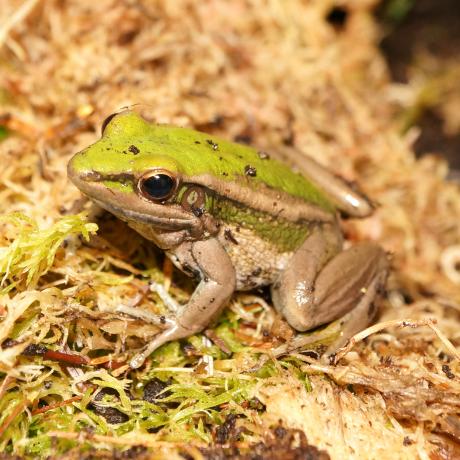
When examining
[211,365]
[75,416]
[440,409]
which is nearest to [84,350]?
[75,416]

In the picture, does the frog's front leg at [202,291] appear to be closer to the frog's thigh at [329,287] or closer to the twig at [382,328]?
the frog's thigh at [329,287]

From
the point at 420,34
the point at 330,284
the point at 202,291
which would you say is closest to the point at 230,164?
the point at 202,291

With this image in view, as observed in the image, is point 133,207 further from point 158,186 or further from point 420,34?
point 420,34

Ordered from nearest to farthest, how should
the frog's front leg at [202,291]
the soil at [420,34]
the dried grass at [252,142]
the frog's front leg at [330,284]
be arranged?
the dried grass at [252,142] < the frog's front leg at [202,291] < the frog's front leg at [330,284] < the soil at [420,34]

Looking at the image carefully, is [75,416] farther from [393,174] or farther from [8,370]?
[393,174]

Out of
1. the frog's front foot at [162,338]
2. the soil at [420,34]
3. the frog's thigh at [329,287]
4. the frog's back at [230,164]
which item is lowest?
the soil at [420,34]

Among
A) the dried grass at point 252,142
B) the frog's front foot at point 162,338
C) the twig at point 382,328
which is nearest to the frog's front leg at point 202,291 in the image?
the frog's front foot at point 162,338

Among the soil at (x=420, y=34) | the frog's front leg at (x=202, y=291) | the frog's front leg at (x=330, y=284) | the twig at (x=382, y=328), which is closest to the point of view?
the twig at (x=382, y=328)

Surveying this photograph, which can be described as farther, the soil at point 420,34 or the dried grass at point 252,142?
the soil at point 420,34
